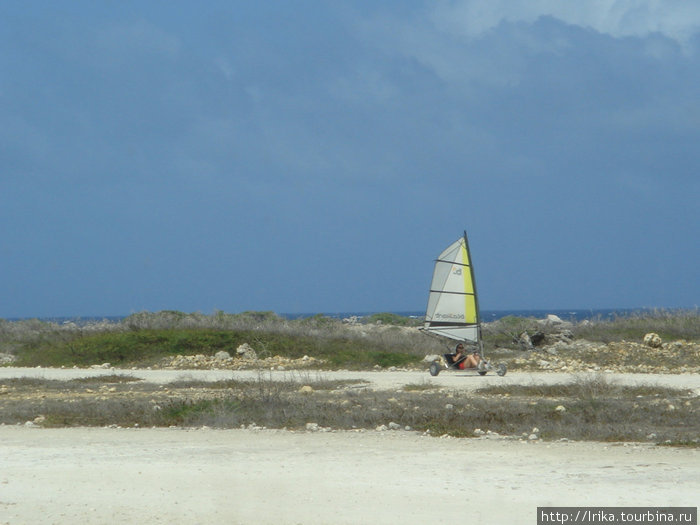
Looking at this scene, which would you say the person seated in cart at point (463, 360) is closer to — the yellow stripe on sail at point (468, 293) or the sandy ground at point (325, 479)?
the yellow stripe on sail at point (468, 293)

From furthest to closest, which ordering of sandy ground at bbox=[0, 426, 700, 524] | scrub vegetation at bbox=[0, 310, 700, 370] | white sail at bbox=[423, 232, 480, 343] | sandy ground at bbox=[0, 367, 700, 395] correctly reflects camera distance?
scrub vegetation at bbox=[0, 310, 700, 370] → white sail at bbox=[423, 232, 480, 343] → sandy ground at bbox=[0, 367, 700, 395] → sandy ground at bbox=[0, 426, 700, 524]

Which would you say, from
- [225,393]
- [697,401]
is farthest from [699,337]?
[225,393]

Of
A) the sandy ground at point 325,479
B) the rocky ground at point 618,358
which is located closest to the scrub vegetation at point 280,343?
the rocky ground at point 618,358

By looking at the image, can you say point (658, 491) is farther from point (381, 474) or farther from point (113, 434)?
point (113, 434)

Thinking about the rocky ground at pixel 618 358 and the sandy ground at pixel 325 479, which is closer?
the sandy ground at pixel 325 479

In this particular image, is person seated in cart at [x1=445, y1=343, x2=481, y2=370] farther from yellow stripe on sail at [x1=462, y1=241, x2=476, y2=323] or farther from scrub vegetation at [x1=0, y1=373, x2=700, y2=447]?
scrub vegetation at [x1=0, y1=373, x2=700, y2=447]

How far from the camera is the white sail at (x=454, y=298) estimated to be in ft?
73.8

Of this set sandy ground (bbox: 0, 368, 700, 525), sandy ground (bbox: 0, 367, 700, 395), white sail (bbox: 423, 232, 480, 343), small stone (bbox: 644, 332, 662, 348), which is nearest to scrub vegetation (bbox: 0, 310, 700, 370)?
small stone (bbox: 644, 332, 662, 348)

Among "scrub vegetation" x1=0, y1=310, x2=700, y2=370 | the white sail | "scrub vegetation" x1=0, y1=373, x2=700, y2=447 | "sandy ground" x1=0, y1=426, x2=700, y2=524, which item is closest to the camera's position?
"sandy ground" x1=0, y1=426, x2=700, y2=524

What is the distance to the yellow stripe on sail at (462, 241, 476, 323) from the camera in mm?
22531

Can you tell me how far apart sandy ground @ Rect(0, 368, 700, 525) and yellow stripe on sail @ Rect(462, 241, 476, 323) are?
10255 mm

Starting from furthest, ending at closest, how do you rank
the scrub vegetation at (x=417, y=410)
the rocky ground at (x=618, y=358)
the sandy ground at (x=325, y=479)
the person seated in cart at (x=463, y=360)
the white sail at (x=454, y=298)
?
the rocky ground at (x=618, y=358), the white sail at (x=454, y=298), the person seated in cart at (x=463, y=360), the scrub vegetation at (x=417, y=410), the sandy ground at (x=325, y=479)

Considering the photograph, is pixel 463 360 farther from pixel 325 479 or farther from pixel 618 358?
pixel 325 479

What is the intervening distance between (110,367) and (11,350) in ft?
27.0
